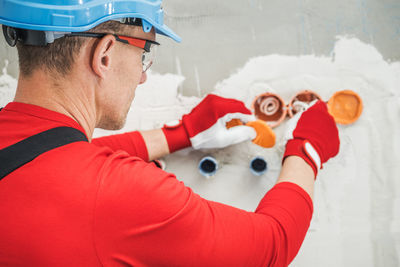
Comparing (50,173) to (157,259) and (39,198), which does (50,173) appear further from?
(157,259)

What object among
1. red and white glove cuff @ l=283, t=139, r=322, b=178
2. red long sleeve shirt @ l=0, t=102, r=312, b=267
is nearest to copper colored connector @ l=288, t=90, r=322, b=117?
red and white glove cuff @ l=283, t=139, r=322, b=178

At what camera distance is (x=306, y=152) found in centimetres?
119

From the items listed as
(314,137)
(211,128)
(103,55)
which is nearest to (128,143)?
(211,128)

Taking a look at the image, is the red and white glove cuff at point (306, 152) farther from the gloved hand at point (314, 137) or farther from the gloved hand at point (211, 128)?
the gloved hand at point (211, 128)

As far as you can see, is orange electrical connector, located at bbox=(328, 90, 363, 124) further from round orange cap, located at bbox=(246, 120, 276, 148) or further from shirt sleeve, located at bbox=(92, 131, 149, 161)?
shirt sleeve, located at bbox=(92, 131, 149, 161)

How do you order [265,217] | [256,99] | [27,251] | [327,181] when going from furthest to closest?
[256,99], [327,181], [265,217], [27,251]

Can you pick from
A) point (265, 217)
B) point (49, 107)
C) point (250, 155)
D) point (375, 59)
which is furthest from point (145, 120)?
point (375, 59)

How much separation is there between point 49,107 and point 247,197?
1.04 meters

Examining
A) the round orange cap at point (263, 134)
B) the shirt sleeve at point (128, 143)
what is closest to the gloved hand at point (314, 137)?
the round orange cap at point (263, 134)

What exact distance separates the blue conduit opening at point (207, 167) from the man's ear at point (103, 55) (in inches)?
30.4

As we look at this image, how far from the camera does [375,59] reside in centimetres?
→ 152

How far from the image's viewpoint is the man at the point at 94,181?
625 mm

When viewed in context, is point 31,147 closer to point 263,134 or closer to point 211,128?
point 211,128

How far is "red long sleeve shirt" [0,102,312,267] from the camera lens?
0.62 meters
